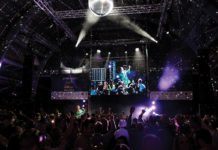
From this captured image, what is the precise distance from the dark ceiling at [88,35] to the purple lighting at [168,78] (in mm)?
674

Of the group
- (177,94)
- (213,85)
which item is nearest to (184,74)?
(177,94)

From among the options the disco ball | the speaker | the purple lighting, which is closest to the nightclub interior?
the purple lighting

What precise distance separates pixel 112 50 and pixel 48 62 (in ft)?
12.5

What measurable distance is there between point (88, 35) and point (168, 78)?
528 cm

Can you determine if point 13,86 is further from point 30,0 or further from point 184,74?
point 184,74

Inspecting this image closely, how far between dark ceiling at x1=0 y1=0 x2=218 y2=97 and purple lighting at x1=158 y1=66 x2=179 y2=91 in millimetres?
674

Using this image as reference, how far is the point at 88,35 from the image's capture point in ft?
51.0

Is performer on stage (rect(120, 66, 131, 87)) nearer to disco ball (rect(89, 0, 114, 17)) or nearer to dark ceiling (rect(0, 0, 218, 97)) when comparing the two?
dark ceiling (rect(0, 0, 218, 97))

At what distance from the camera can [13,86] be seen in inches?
518

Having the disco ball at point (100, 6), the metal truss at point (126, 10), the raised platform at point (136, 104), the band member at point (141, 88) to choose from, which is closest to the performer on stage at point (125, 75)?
the band member at point (141, 88)

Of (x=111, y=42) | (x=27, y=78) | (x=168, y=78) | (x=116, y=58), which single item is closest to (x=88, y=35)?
(x=111, y=42)

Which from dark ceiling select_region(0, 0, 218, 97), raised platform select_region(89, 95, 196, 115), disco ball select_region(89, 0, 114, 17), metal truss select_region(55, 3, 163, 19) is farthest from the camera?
raised platform select_region(89, 95, 196, 115)

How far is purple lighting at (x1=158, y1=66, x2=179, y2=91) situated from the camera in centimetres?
1376

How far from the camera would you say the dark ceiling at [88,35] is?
9594 mm
